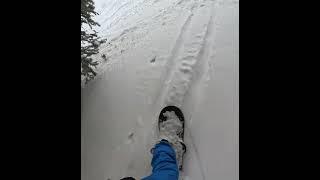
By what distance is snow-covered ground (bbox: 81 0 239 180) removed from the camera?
12.7ft

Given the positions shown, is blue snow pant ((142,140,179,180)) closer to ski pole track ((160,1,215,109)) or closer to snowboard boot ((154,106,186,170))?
snowboard boot ((154,106,186,170))

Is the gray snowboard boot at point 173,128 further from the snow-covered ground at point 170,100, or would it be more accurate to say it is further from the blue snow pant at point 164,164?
the blue snow pant at point 164,164

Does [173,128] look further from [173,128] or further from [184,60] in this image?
[184,60]

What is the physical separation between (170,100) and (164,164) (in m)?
1.26

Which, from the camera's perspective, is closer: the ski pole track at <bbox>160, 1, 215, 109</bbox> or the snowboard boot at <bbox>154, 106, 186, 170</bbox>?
the snowboard boot at <bbox>154, 106, 186, 170</bbox>

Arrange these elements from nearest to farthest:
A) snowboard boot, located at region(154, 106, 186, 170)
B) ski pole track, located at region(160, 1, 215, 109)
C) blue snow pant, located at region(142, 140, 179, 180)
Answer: blue snow pant, located at region(142, 140, 179, 180), snowboard boot, located at region(154, 106, 186, 170), ski pole track, located at region(160, 1, 215, 109)

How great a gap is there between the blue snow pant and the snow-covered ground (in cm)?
43

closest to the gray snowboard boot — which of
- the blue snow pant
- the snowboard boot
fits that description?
the snowboard boot

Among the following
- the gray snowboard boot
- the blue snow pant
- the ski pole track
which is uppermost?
the ski pole track

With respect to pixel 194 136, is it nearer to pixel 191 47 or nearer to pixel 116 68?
pixel 191 47
